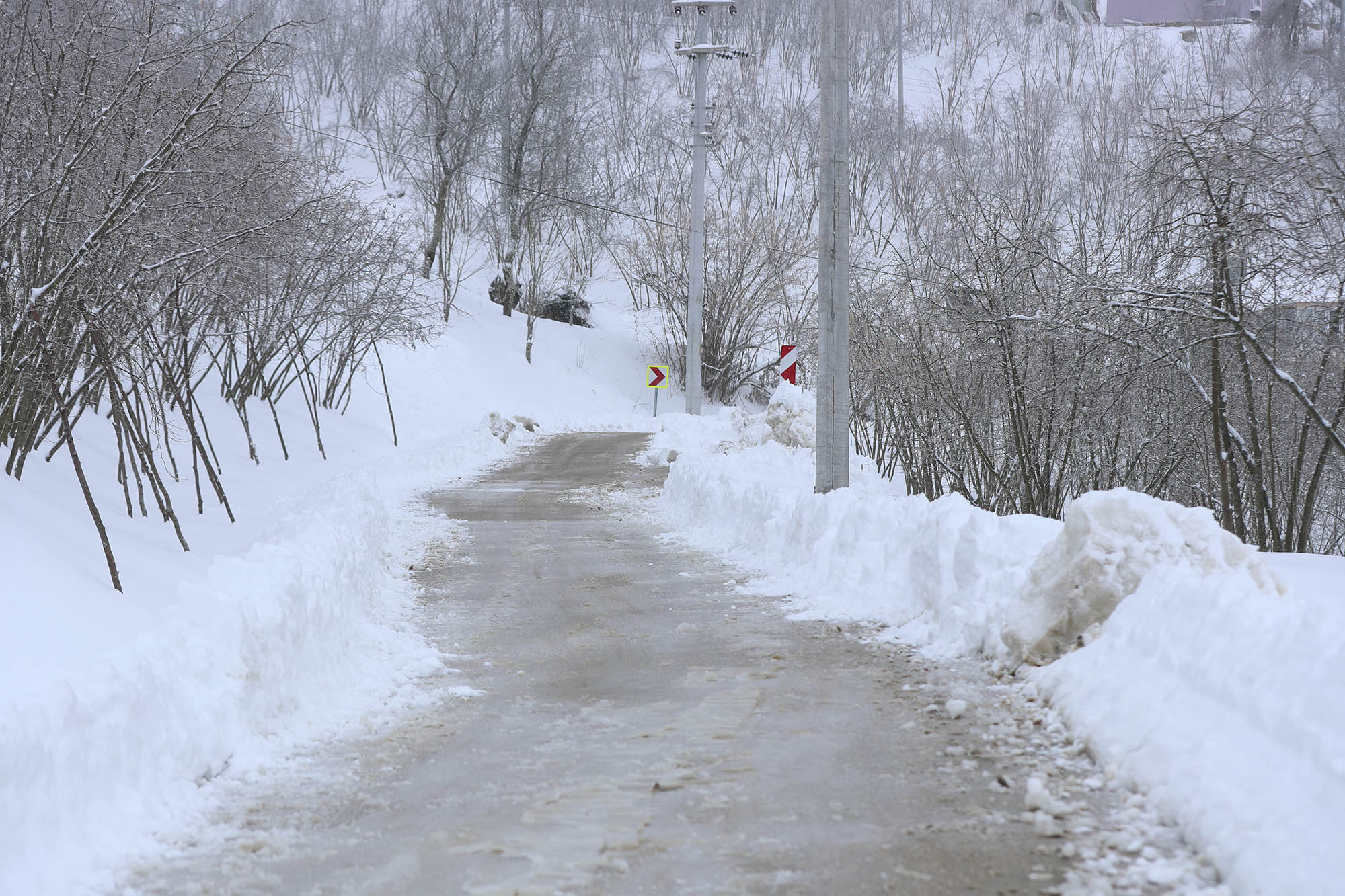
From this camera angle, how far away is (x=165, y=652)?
6160mm

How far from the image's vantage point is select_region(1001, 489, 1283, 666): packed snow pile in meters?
6.97

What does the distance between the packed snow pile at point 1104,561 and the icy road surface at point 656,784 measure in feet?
1.83

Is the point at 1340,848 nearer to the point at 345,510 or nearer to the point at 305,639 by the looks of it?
the point at 305,639

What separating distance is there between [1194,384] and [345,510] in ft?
34.1

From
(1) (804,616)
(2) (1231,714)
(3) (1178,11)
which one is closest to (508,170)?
(1) (804,616)

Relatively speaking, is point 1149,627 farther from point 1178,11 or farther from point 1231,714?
point 1178,11

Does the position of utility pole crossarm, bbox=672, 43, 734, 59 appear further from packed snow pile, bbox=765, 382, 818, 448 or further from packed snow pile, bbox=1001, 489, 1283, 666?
packed snow pile, bbox=1001, 489, 1283, 666

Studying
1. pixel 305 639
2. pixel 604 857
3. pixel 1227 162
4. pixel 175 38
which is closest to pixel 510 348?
pixel 175 38

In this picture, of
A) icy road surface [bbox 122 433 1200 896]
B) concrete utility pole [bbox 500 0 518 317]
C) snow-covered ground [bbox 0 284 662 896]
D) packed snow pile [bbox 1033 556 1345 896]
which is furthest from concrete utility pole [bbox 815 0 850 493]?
concrete utility pole [bbox 500 0 518 317]

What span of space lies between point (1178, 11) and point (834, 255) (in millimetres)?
73571

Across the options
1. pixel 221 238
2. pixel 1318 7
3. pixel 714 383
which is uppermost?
pixel 1318 7

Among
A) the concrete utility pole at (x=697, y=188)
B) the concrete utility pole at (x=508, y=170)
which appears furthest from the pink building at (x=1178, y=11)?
the concrete utility pole at (x=697, y=188)

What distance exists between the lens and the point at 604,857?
4.56m

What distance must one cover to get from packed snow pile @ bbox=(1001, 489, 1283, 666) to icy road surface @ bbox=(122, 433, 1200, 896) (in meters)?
0.56
